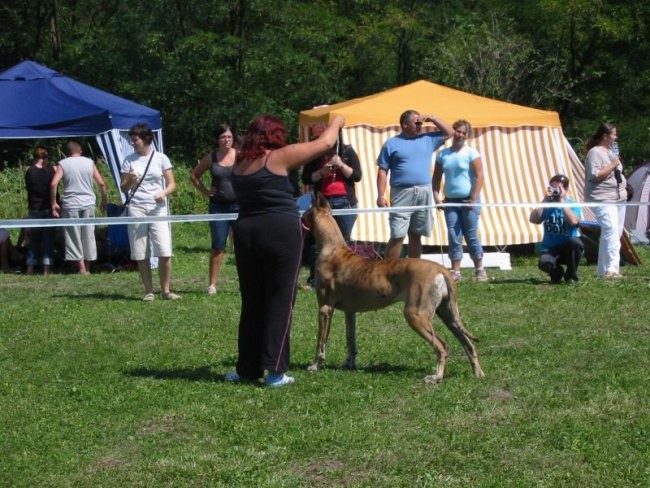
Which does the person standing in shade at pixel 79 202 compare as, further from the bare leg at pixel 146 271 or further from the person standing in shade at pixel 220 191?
the bare leg at pixel 146 271

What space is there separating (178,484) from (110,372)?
8.88 feet

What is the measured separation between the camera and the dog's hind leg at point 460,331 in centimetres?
724

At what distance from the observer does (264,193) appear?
6887mm

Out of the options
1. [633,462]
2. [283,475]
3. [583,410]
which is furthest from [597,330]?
[283,475]

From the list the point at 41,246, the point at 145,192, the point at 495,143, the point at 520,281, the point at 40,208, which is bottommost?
the point at 520,281

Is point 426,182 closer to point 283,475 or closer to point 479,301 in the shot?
point 479,301

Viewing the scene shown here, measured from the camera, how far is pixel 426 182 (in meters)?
11.7

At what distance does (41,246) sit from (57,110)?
2052 mm

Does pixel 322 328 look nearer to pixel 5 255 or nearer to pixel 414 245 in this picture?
pixel 414 245

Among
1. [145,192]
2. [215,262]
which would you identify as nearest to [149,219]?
[145,192]

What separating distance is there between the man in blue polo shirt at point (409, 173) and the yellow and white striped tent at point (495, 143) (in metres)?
3.94

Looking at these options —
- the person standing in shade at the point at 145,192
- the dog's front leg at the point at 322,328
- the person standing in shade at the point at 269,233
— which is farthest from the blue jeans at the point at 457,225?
the person standing in shade at the point at 269,233

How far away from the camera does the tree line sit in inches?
1126

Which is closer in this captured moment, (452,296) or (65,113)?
(452,296)
